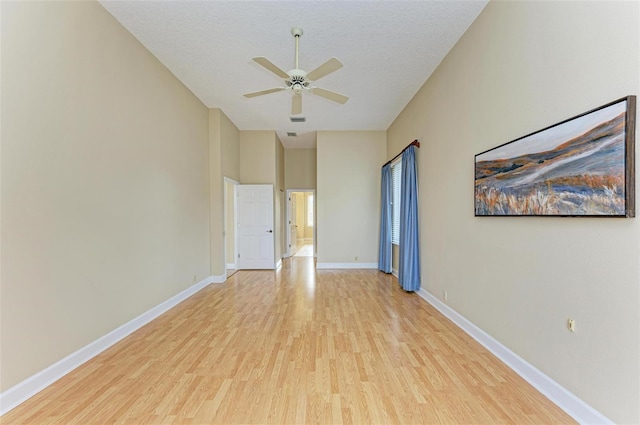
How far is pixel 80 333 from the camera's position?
235 cm

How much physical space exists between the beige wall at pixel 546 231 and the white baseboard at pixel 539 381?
45 mm

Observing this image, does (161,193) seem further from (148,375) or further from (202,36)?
(148,375)

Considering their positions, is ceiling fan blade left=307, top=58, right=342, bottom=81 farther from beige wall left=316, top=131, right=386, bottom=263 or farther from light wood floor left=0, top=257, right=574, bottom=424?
beige wall left=316, top=131, right=386, bottom=263

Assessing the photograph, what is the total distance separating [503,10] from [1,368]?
454 centimetres

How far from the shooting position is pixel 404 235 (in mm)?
4531

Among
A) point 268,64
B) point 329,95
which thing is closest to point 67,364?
point 268,64

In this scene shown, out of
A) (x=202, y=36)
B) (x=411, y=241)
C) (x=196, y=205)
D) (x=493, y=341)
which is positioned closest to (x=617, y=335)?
(x=493, y=341)

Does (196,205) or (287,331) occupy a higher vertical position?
(196,205)

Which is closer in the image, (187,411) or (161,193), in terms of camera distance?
(187,411)

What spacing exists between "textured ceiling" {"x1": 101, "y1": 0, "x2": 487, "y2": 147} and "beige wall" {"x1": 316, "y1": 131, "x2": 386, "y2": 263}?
1900mm

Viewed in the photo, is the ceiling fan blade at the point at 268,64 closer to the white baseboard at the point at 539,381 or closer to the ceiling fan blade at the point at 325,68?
the ceiling fan blade at the point at 325,68

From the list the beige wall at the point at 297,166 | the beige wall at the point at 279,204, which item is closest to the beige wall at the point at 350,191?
the beige wall at the point at 279,204

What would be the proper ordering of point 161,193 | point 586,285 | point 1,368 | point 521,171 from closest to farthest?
point 586,285
point 1,368
point 521,171
point 161,193

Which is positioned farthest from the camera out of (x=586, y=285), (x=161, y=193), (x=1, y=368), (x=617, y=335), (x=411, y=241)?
(x=411, y=241)
